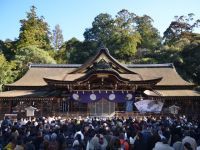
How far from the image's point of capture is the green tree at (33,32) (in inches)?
2499

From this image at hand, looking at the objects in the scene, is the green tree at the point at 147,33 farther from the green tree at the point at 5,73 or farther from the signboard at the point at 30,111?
the signboard at the point at 30,111

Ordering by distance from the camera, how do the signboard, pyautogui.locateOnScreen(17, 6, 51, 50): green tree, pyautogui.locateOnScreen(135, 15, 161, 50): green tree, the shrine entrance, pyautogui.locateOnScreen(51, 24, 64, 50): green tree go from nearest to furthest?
the signboard
the shrine entrance
pyautogui.locateOnScreen(17, 6, 51, 50): green tree
pyautogui.locateOnScreen(135, 15, 161, 50): green tree
pyautogui.locateOnScreen(51, 24, 64, 50): green tree

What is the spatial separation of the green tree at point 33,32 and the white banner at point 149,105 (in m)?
33.6

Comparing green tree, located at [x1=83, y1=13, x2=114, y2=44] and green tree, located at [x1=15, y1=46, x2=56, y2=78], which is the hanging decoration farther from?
green tree, located at [x1=83, y1=13, x2=114, y2=44]

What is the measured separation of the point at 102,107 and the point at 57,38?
53327 millimetres

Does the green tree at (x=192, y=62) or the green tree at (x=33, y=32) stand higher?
the green tree at (x=33, y=32)

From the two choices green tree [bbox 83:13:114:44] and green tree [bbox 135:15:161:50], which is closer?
green tree [bbox 83:13:114:44]

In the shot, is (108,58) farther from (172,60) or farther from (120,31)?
(120,31)

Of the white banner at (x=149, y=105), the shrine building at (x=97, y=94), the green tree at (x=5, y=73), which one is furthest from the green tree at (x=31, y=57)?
the white banner at (x=149, y=105)

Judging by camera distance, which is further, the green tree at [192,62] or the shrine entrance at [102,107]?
the green tree at [192,62]

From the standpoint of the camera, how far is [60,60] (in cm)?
6575

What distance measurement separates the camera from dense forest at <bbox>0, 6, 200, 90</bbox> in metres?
51.1

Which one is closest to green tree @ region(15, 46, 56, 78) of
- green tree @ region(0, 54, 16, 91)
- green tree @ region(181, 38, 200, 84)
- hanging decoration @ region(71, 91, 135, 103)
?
green tree @ region(0, 54, 16, 91)

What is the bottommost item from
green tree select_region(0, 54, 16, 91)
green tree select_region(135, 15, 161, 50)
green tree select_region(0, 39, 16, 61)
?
green tree select_region(0, 54, 16, 91)
